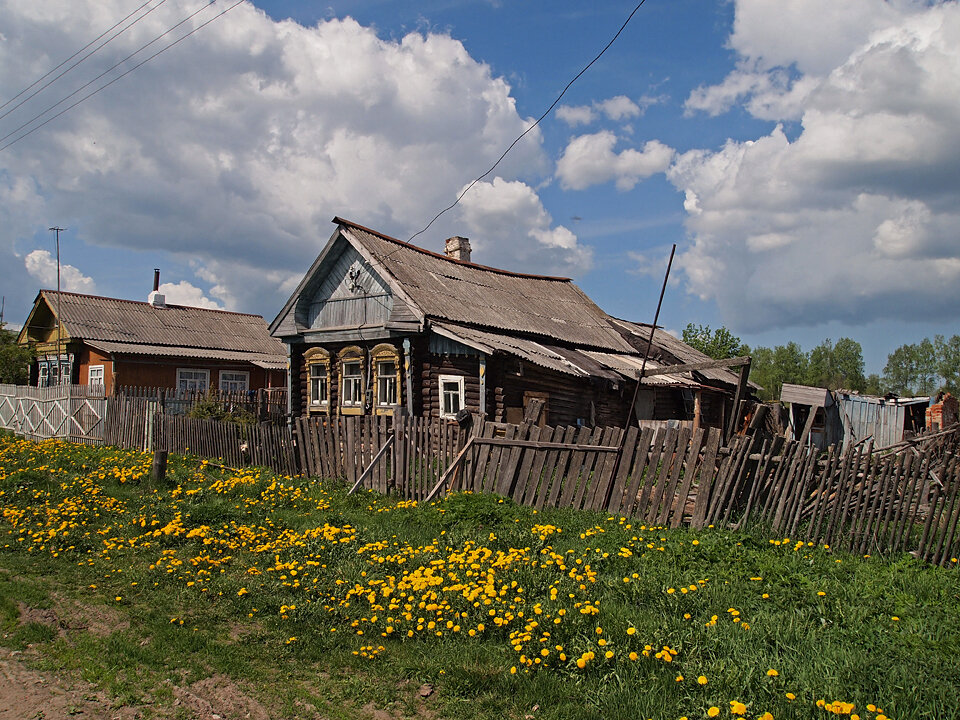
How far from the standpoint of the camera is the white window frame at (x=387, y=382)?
16.7 meters

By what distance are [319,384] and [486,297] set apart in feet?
17.5

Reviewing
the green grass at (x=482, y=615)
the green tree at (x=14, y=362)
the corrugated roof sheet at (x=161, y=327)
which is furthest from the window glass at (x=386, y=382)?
the green tree at (x=14, y=362)

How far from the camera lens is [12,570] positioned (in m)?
6.89

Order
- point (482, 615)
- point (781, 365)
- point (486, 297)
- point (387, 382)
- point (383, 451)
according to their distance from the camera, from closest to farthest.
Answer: point (482, 615) → point (383, 451) → point (387, 382) → point (486, 297) → point (781, 365)

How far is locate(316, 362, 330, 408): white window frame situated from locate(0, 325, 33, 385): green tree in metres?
19.4

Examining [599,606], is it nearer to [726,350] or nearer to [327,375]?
[327,375]

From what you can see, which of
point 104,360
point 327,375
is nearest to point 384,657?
point 327,375

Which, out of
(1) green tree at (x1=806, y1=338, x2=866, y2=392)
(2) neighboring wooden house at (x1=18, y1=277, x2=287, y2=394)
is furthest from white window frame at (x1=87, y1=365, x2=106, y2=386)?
(1) green tree at (x1=806, y1=338, x2=866, y2=392)

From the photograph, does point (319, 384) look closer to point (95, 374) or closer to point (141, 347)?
point (141, 347)

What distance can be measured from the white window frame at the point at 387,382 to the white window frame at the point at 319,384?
2051 millimetres

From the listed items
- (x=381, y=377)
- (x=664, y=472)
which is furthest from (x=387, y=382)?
(x=664, y=472)

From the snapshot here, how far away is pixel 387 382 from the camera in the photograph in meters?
17.1

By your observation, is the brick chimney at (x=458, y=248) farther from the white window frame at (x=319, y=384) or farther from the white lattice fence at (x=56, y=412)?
the white lattice fence at (x=56, y=412)

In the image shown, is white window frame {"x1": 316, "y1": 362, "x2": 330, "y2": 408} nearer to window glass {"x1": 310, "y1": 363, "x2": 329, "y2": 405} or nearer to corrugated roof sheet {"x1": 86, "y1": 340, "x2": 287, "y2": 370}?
window glass {"x1": 310, "y1": 363, "x2": 329, "y2": 405}
